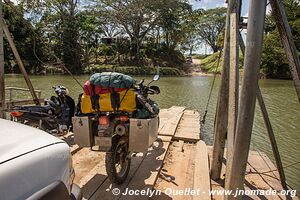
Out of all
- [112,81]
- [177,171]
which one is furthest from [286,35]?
[177,171]

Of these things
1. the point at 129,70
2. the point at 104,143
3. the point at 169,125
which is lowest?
the point at 169,125

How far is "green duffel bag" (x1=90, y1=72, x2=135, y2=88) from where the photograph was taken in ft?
8.16

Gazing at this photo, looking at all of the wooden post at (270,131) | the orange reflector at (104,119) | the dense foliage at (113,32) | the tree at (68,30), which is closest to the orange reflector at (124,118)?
the orange reflector at (104,119)

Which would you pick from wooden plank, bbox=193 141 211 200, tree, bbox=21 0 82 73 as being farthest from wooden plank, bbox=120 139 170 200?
tree, bbox=21 0 82 73

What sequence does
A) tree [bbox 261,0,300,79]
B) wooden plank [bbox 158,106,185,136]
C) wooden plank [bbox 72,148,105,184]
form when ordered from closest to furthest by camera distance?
wooden plank [bbox 72,148,105,184] → wooden plank [bbox 158,106,185,136] → tree [bbox 261,0,300,79]

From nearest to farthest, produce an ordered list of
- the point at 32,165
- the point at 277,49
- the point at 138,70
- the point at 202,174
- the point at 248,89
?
the point at 32,165 → the point at 248,89 → the point at 202,174 → the point at 277,49 → the point at 138,70

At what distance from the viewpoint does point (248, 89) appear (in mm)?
1947

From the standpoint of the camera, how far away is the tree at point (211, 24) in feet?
131

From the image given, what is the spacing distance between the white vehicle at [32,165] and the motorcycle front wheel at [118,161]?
3.78 feet

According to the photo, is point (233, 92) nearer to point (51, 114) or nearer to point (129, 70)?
point (51, 114)

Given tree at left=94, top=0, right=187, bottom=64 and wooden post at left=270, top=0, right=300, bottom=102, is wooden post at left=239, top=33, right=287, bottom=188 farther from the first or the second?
tree at left=94, top=0, right=187, bottom=64

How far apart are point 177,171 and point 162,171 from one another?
17cm

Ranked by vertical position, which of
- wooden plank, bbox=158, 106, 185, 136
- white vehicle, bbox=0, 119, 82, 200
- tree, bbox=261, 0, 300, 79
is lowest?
wooden plank, bbox=158, 106, 185, 136

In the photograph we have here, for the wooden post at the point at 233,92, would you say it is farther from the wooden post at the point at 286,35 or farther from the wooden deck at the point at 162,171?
the wooden deck at the point at 162,171
